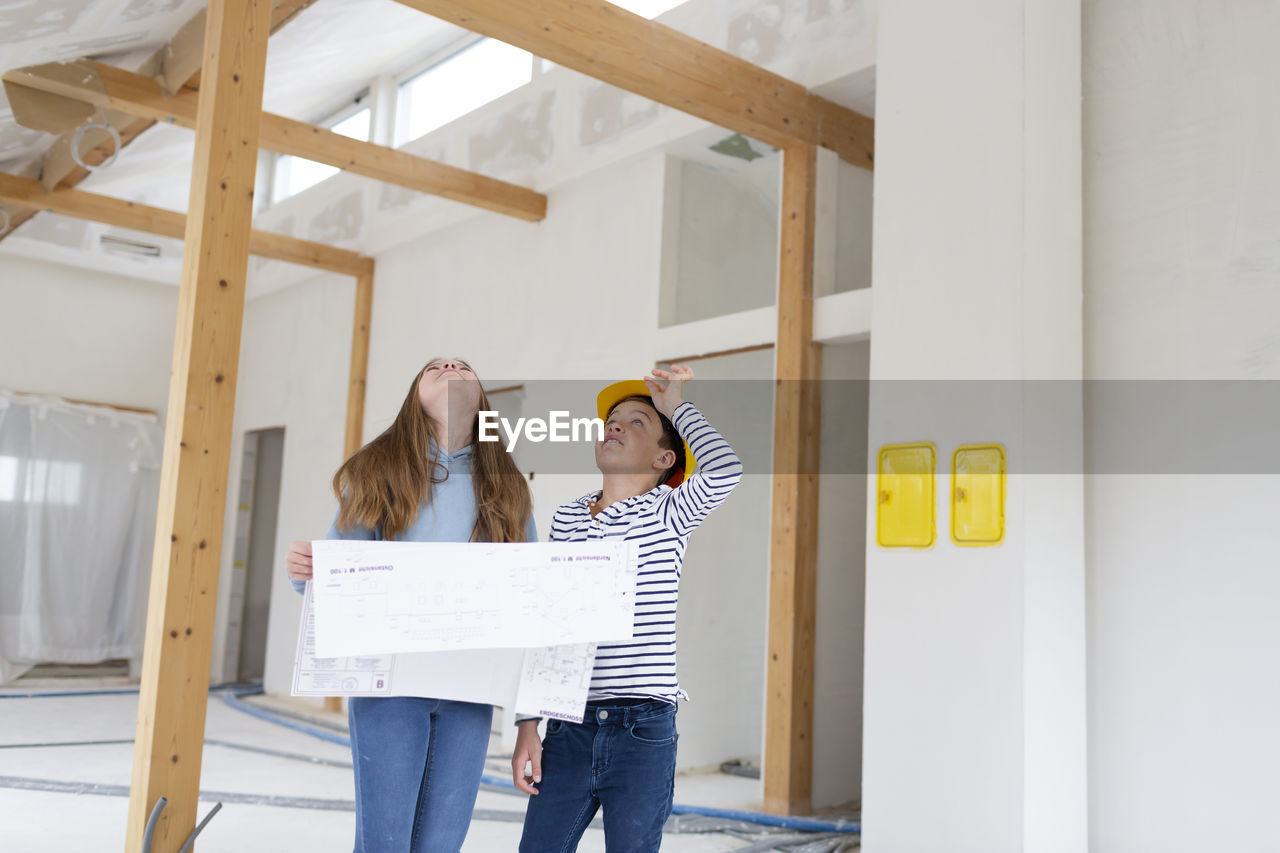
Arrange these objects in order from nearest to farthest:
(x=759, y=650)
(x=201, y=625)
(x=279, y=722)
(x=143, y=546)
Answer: (x=201, y=625), (x=759, y=650), (x=279, y=722), (x=143, y=546)

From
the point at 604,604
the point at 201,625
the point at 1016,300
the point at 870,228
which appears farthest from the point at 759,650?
the point at 604,604

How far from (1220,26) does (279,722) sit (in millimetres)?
5877

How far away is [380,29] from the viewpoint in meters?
6.63

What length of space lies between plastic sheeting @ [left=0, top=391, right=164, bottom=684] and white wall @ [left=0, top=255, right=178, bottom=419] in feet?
0.69

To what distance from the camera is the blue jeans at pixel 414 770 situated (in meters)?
1.72

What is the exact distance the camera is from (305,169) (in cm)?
836

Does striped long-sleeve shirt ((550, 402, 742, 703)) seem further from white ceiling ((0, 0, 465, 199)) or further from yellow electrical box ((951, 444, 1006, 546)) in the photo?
white ceiling ((0, 0, 465, 199))

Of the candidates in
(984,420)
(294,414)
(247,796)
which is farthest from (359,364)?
(984,420)

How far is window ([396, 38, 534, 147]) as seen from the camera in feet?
20.7

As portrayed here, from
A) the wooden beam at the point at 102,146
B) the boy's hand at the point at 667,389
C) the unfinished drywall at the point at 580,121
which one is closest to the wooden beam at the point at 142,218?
the wooden beam at the point at 102,146

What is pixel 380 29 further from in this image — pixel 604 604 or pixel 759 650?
pixel 604 604

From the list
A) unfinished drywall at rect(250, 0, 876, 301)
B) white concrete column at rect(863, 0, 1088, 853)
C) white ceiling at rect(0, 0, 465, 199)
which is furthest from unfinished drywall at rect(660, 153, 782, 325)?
white ceiling at rect(0, 0, 465, 199)

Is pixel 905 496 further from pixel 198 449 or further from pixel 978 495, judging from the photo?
pixel 198 449

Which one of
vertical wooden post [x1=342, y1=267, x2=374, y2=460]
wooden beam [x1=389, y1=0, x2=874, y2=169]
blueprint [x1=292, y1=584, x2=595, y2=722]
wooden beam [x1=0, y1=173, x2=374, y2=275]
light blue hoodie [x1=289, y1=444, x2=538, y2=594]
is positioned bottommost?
blueprint [x1=292, y1=584, x2=595, y2=722]
